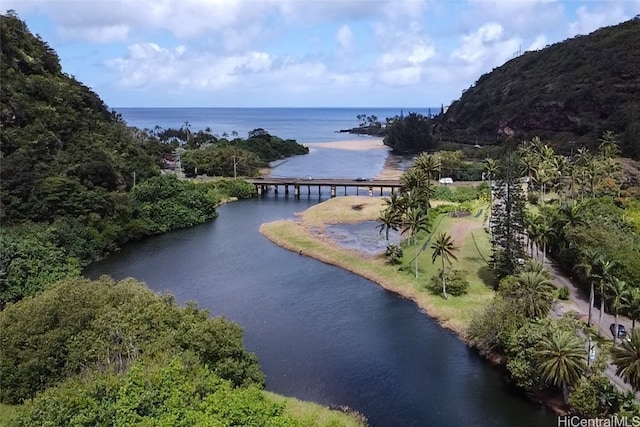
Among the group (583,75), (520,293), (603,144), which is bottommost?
(520,293)

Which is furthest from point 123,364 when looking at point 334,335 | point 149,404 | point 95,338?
point 334,335

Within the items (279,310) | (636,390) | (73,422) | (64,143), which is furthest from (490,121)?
(73,422)

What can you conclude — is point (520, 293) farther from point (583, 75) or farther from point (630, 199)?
point (583, 75)

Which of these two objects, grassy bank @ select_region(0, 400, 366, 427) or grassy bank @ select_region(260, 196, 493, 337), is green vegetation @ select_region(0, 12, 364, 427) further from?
grassy bank @ select_region(260, 196, 493, 337)

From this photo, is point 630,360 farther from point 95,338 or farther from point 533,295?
point 95,338

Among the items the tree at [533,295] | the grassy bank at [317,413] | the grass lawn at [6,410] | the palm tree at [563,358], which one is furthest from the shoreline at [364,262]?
the grass lawn at [6,410]

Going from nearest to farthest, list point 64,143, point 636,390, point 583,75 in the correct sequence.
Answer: point 636,390 → point 64,143 → point 583,75

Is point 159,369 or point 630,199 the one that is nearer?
point 159,369
